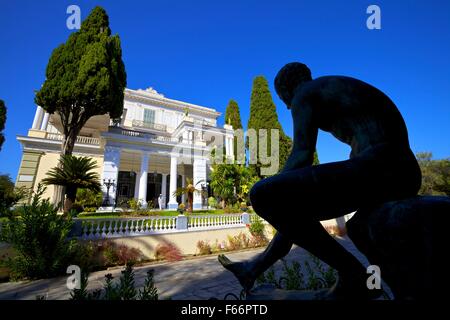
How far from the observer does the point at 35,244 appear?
5188 mm

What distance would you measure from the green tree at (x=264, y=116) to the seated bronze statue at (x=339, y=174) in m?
20.3

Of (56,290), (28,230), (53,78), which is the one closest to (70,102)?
(53,78)

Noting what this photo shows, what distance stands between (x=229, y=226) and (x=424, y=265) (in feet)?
31.8

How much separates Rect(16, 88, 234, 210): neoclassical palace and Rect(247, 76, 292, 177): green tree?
3.32 m

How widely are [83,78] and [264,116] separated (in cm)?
1679

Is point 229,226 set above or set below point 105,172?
below

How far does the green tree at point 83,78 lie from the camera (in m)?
A: 12.1

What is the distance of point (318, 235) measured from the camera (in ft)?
4.28

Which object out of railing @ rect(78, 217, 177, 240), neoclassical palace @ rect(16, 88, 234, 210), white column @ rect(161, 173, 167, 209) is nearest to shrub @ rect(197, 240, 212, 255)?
railing @ rect(78, 217, 177, 240)

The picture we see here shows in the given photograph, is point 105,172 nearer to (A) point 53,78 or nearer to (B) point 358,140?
(A) point 53,78

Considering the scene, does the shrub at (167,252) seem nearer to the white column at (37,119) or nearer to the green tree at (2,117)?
the green tree at (2,117)

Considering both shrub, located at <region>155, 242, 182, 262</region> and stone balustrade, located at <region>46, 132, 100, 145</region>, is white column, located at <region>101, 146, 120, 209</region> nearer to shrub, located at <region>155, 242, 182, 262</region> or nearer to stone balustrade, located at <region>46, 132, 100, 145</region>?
stone balustrade, located at <region>46, 132, 100, 145</region>

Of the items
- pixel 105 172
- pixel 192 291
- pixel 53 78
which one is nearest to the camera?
pixel 192 291

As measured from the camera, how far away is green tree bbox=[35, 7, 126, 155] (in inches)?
477
